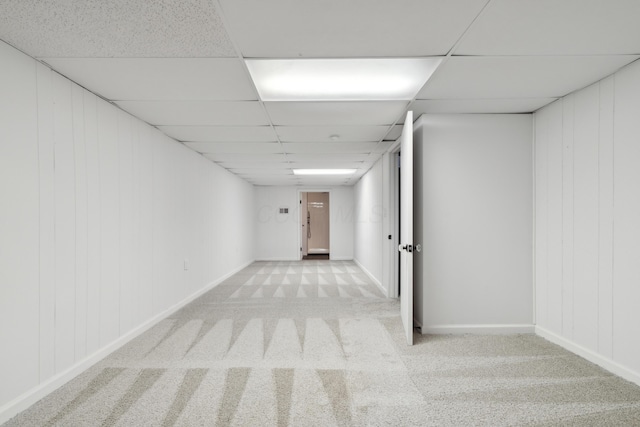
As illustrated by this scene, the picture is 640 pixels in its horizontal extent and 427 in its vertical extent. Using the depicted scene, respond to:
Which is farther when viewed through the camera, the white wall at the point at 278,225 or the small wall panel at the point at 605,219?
the white wall at the point at 278,225

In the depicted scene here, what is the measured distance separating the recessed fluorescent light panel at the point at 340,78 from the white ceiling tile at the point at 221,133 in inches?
36.5

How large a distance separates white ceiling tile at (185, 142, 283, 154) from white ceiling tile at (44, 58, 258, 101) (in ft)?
5.44

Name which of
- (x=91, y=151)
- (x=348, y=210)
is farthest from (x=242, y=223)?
(x=91, y=151)

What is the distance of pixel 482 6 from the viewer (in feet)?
5.62

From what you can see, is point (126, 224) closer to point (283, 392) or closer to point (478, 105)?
point (283, 392)

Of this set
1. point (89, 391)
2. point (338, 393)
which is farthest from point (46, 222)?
point (338, 393)

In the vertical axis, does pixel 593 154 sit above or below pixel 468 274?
above

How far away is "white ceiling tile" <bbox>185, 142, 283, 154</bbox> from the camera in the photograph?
4605 mm

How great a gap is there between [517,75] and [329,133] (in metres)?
2.05

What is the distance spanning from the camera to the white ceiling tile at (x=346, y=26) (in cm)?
171

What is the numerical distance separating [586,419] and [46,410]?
122 inches

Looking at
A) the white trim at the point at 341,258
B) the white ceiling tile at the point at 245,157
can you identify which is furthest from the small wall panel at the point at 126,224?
the white trim at the point at 341,258

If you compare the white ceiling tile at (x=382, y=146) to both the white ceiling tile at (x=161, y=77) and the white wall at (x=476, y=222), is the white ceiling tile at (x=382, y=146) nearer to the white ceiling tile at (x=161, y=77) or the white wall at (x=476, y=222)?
the white wall at (x=476, y=222)

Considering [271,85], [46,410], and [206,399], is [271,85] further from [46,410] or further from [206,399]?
[46,410]
